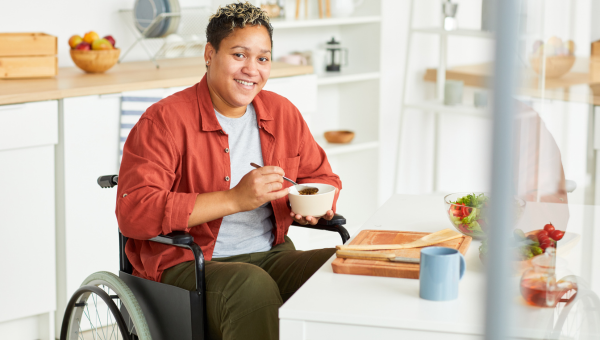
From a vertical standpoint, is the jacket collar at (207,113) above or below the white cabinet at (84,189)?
above

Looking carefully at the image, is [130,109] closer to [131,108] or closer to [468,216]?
[131,108]

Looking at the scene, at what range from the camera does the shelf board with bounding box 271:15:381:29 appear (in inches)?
125

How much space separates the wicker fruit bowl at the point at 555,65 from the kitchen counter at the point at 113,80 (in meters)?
2.12

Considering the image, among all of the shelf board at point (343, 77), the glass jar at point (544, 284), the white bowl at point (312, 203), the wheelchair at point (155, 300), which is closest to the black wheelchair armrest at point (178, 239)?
the wheelchair at point (155, 300)

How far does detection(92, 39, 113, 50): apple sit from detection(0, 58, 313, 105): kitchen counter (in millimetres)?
102

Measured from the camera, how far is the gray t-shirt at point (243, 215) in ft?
5.32

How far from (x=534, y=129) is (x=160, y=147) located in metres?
1.28

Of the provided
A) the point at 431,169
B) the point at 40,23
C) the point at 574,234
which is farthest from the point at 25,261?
the point at 431,169

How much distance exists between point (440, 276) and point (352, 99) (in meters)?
2.73

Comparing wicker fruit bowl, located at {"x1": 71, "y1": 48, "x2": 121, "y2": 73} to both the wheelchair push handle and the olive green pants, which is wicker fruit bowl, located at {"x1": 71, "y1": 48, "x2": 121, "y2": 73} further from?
the olive green pants

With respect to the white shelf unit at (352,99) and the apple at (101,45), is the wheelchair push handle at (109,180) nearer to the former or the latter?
the apple at (101,45)

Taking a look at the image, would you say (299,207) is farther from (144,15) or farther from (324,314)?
(144,15)

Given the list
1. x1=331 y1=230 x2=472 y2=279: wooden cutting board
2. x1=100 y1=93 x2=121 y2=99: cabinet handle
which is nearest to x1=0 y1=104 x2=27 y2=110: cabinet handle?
x1=100 y1=93 x2=121 y2=99: cabinet handle

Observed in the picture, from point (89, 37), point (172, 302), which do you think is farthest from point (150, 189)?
point (89, 37)
